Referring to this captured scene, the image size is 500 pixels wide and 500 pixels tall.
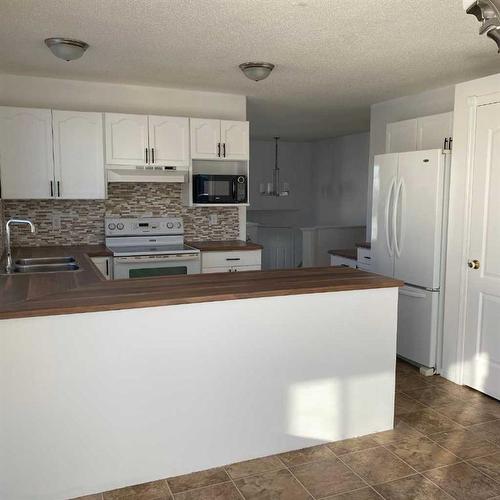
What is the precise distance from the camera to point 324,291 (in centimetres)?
280

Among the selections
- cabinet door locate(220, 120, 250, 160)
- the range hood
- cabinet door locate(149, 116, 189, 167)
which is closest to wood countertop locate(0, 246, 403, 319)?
the range hood

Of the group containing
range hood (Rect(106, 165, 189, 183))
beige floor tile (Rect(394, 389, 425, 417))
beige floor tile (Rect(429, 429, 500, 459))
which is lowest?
beige floor tile (Rect(429, 429, 500, 459))

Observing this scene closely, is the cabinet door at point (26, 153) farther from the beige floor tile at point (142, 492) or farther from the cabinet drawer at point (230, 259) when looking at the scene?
the beige floor tile at point (142, 492)

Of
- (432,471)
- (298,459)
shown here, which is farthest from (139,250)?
(432,471)

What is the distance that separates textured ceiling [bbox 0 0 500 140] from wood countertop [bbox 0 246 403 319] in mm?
1441

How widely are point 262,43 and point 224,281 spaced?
1531 mm

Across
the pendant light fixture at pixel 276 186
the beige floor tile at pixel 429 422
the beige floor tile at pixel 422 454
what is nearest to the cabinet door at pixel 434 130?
the beige floor tile at pixel 429 422

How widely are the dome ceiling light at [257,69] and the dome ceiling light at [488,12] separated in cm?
226

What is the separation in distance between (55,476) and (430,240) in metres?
3.03

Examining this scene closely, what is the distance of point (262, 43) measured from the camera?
10.6 feet

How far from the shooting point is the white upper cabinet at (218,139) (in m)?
4.71

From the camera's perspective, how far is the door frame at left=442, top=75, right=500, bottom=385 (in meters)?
3.68

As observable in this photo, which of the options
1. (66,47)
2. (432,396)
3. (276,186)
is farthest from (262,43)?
(276,186)

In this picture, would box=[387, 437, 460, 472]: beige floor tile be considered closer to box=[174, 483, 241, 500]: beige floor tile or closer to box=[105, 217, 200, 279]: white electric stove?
box=[174, 483, 241, 500]: beige floor tile
